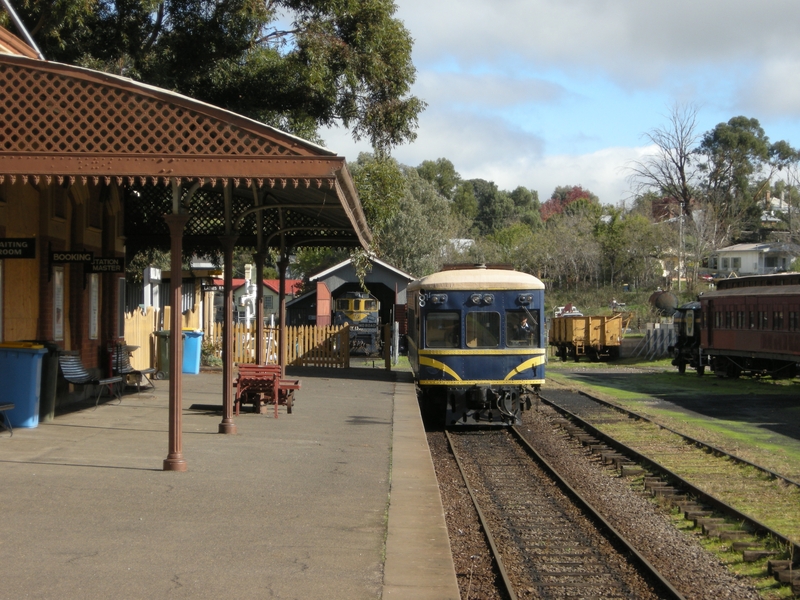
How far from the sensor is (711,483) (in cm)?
1152

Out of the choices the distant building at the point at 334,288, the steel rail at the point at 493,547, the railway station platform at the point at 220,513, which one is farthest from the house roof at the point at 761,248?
the railway station platform at the point at 220,513

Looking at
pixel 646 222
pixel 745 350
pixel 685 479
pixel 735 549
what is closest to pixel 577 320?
pixel 745 350

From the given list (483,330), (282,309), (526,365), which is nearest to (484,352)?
(483,330)

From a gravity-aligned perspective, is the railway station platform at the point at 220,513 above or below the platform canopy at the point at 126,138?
below

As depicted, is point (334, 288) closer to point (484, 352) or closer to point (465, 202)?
point (484, 352)

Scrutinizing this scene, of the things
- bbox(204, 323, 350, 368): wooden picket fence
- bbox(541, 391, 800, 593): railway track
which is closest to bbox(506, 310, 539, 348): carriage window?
bbox(541, 391, 800, 593): railway track

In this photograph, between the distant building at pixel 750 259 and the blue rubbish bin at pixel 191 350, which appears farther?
the distant building at pixel 750 259

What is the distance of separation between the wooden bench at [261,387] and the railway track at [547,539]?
302cm

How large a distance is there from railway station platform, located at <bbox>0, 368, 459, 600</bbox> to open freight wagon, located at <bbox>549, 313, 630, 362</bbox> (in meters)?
30.5

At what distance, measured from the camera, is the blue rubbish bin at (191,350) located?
71.5 ft

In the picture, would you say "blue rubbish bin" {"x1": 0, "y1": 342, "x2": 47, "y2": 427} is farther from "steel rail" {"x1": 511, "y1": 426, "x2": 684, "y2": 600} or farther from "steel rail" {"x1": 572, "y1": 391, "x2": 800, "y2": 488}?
"steel rail" {"x1": 572, "y1": 391, "x2": 800, "y2": 488}

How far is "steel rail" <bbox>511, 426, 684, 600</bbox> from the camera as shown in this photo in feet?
23.9

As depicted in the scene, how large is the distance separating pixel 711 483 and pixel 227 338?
6.40 m

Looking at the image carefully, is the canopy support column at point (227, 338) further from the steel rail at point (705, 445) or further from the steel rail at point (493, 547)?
the steel rail at point (705, 445)
